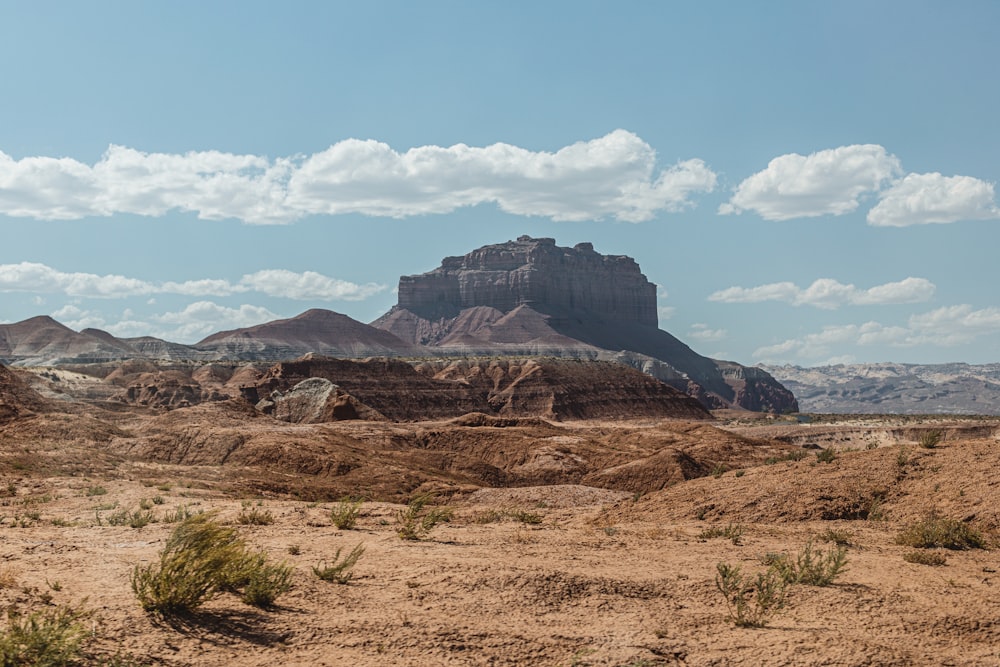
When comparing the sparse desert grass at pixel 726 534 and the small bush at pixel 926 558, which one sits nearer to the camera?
the small bush at pixel 926 558

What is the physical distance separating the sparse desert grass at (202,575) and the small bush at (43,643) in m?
1.08

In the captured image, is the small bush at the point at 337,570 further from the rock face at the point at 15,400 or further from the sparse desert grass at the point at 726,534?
the rock face at the point at 15,400

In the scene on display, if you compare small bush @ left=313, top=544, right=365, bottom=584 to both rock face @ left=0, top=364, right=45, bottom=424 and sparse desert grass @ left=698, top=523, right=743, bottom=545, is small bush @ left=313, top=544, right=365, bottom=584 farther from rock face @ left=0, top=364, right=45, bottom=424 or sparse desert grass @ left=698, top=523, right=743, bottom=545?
rock face @ left=0, top=364, right=45, bottom=424

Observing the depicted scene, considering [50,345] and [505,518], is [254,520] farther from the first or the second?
[50,345]

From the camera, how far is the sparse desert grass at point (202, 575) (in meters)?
8.80

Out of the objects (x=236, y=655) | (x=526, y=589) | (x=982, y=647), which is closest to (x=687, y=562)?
(x=526, y=589)

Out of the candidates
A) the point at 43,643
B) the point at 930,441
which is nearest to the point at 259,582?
the point at 43,643

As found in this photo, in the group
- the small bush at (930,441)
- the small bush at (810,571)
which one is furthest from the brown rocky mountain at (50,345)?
the small bush at (810,571)

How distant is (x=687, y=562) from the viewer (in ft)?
40.0

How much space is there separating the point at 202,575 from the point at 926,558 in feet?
32.8

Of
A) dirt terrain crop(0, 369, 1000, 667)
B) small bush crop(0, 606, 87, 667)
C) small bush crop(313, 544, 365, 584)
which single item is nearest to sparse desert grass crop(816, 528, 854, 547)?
dirt terrain crop(0, 369, 1000, 667)

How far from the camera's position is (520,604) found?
9.75 metres

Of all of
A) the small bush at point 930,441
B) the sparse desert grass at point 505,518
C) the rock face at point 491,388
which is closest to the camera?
the sparse desert grass at point 505,518

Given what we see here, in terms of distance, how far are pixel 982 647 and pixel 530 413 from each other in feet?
320
